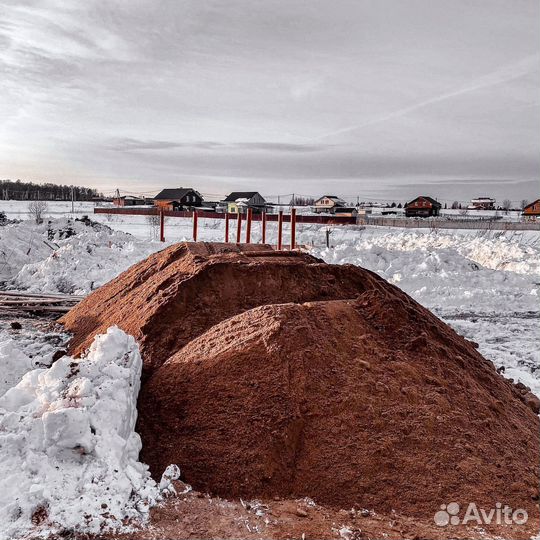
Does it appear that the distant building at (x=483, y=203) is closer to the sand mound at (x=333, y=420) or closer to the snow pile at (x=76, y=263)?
the snow pile at (x=76, y=263)

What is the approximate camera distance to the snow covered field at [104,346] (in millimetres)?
3482

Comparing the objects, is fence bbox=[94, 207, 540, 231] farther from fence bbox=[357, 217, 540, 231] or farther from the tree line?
the tree line

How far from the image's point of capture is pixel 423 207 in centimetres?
6431

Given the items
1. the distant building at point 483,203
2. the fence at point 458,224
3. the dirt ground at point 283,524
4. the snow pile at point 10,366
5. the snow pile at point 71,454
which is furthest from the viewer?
the distant building at point 483,203

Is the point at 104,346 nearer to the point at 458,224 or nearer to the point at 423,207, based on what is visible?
the point at 458,224

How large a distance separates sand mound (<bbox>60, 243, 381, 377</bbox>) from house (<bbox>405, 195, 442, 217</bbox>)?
59096 mm

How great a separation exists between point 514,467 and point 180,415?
10.6ft

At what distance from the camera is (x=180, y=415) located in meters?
4.68

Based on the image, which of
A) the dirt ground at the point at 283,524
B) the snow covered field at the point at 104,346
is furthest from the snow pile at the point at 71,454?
the dirt ground at the point at 283,524

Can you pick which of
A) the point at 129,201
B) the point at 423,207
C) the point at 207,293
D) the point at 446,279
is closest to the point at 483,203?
the point at 423,207

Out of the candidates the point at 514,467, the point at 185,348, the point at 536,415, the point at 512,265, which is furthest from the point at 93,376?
the point at 512,265

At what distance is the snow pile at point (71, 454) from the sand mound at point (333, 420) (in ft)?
1.82

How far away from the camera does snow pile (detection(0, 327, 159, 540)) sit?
328cm

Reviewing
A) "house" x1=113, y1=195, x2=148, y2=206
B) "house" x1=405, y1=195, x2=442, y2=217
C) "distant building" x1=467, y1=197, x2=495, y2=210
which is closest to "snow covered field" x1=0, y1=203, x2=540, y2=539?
"house" x1=405, y1=195, x2=442, y2=217
